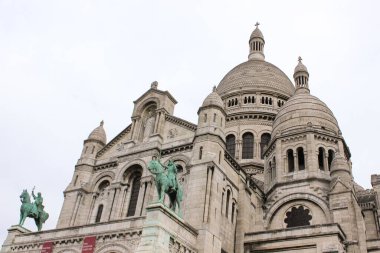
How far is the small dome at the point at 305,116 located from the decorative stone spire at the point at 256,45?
22223 mm

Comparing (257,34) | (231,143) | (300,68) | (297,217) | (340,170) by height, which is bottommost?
(297,217)

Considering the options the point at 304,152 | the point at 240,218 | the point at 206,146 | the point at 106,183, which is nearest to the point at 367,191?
the point at 304,152

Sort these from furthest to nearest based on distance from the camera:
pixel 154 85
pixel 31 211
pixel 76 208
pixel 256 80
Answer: pixel 256 80
pixel 154 85
pixel 76 208
pixel 31 211

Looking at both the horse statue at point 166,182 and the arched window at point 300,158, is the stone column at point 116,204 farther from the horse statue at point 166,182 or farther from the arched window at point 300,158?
the arched window at point 300,158

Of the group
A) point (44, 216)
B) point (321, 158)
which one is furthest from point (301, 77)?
point (44, 216)

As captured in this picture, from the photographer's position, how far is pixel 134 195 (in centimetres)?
3347

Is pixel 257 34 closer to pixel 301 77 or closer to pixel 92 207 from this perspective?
pixel 301 77

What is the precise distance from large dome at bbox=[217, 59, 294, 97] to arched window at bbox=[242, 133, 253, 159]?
6546mm

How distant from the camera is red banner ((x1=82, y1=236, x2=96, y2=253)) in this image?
85.1ft

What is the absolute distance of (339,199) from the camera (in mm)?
31359

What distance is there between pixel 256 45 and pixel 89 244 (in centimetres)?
4498

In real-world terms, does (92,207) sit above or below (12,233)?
above

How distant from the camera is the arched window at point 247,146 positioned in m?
47.8

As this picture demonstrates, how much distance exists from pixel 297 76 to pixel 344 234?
2273 cm
